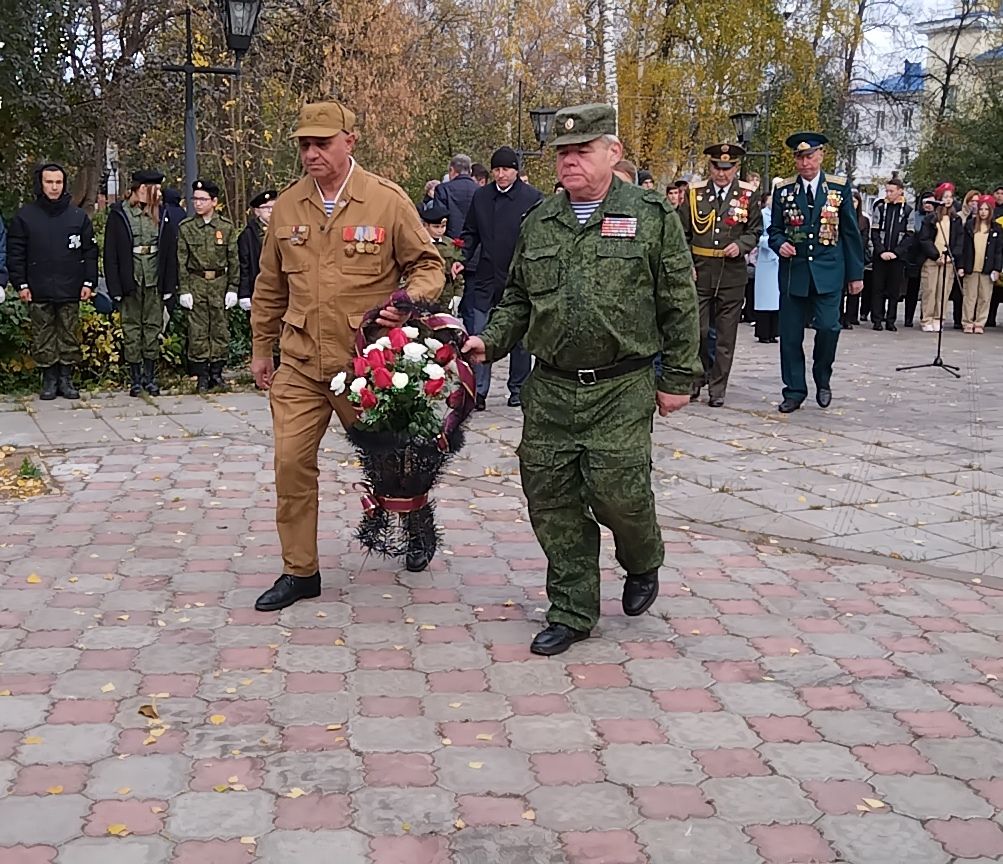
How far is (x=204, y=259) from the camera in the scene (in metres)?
11.4

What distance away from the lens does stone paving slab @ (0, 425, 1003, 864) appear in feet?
11.7

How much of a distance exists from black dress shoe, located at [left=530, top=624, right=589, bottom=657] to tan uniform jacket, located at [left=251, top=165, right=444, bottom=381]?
1.38m

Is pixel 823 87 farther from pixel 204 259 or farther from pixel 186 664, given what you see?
pixel 186 664

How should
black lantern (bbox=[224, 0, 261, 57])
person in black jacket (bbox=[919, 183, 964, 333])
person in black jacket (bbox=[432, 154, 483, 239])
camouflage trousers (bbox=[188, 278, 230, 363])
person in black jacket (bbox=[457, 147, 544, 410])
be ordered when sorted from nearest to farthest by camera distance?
person in black jacket (bbox=[457, 147, 544, 410]) → camouflage trousers (bbox=[188, 278, 230, 363]) → black lantern (bbox=[224, 0, 261, 57]) → person in black jacket (bbox=[432, 154, 483, 239]) → person in black jacket (bbox=[919, 183, 964, 333])

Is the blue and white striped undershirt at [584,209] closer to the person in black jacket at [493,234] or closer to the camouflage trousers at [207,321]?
the person in black jacket at [493,234]

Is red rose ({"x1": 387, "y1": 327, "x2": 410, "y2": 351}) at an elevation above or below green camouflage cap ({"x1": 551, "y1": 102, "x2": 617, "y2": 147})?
below

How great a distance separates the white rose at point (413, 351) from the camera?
520 centimetres

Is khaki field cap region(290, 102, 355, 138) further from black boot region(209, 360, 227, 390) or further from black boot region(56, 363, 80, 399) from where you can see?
black boot region(209, 360, 227, 390)

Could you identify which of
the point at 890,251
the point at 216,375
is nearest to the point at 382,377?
the point at 216,375

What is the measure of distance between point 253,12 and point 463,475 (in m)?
6.64

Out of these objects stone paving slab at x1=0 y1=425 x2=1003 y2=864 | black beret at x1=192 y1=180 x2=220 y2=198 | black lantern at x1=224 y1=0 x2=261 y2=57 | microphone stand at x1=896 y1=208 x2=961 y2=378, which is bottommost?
stone paving slab at x1=0 y1=425 x2=1003 y2=864

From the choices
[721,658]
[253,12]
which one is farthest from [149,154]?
[721,658]

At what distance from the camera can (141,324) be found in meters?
11.1

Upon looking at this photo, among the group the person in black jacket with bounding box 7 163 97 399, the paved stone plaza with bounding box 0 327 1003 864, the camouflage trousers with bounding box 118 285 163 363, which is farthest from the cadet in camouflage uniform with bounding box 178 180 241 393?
the paved stone plaza with bounding box 0 327 1003 864
